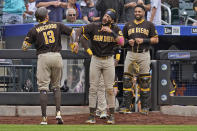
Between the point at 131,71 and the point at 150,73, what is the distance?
0.86m

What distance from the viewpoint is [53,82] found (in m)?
9.89

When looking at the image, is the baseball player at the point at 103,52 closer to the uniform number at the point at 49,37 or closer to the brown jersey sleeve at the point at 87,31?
the brown jersey sleeve at the point at 87,31

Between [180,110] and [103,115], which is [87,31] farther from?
[180,110]

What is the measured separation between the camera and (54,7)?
1412 centimetres

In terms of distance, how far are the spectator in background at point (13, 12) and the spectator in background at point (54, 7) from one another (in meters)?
0.81

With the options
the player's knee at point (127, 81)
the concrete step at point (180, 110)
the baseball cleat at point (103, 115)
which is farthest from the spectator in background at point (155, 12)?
the baseball cleat at point (103, 115)

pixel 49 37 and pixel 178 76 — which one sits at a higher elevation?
pixel 49 37

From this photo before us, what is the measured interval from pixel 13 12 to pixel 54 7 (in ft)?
4.64

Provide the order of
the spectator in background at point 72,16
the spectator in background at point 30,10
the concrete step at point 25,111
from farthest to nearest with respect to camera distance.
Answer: the spectator in background at point 30,10 → the spectator in background at point 72,16 → the concrete step at point 25,111

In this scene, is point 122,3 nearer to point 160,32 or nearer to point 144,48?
point 160,32

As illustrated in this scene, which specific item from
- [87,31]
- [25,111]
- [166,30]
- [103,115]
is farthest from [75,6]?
[103,115]

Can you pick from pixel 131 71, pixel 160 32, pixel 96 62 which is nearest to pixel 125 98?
pixel 131 71

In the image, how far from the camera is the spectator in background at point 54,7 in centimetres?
1406

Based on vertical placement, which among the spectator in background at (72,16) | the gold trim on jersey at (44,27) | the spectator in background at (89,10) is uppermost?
the spectator in background at (89,10)
